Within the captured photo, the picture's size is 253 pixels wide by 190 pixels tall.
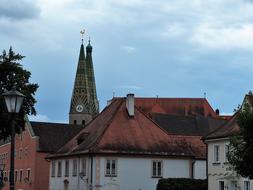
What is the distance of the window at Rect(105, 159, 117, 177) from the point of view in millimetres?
59188

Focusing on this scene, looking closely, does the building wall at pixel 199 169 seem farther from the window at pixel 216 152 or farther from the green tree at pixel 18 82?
the green tree at pixel 18 82

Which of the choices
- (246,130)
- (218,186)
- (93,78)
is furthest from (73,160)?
(93,78)

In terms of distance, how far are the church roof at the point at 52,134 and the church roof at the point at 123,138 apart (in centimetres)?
1894

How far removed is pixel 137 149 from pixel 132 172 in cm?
221

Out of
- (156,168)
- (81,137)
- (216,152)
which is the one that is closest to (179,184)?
(216,152)

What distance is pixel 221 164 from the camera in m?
51.4

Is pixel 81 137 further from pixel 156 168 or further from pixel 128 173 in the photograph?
pixel 156 168

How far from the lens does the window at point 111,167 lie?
Result: 59188 mm

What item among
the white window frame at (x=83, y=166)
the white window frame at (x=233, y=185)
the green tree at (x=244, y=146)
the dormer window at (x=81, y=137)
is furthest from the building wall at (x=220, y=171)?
the green tree at (x=244, y=146)

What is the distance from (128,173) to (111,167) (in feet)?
5.82

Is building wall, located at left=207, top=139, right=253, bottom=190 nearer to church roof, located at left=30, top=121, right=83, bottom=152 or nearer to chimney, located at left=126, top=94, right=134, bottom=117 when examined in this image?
chimney, located at left=126, top=94, right=134, bottom=117

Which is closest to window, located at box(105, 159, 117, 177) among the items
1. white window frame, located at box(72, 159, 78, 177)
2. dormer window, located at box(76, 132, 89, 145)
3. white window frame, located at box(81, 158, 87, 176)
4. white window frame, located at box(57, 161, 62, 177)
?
white window frame, located at box(81, 158, 87, 176)

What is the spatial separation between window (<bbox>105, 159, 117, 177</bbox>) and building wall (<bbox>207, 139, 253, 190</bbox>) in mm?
10079

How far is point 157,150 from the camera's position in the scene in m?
61.3
